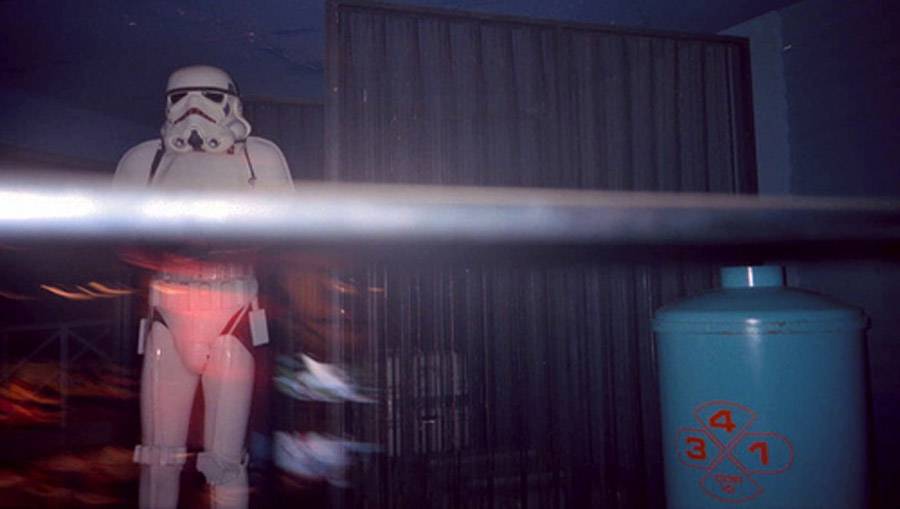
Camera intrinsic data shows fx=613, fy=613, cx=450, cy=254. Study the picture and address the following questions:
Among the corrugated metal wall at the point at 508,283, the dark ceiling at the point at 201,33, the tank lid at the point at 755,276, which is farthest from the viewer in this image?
the dark ceiling at the point at 201,33

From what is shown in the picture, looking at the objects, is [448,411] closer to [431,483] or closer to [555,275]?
[431,483]

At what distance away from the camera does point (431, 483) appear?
92.9 inches

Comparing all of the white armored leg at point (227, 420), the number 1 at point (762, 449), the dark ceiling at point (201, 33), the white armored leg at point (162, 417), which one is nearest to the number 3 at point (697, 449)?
the number 1 at point (762, 449)

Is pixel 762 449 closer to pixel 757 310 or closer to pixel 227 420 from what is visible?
pixel 757 310

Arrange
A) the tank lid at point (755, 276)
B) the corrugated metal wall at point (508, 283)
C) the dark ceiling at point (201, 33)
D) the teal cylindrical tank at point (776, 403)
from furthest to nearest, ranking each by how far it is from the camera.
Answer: the dark ceiling at point (201, 33), the corrugated metal wall at point (508, 283), the tank lid at point (755, 276), the teal cylindrical tank at point (776, 403)

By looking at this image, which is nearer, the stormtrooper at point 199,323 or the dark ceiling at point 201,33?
the stormtrooper at point 199,323

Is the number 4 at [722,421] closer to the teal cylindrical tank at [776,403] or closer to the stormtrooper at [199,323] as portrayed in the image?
the teal cylindrical tank at [776,403]

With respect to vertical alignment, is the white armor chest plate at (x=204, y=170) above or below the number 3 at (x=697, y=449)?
above

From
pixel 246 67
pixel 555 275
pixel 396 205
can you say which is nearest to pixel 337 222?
pixel 396 205

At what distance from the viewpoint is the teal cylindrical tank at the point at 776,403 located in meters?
1.86

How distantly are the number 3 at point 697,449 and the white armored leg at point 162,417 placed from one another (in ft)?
5.50

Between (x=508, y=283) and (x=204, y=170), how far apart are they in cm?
124

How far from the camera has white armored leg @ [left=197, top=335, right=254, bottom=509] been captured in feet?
6.63

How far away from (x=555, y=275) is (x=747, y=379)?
882mm
